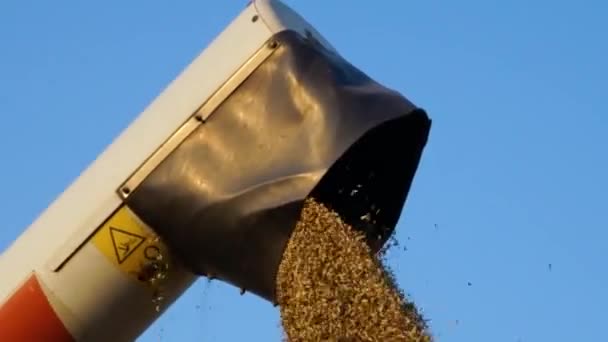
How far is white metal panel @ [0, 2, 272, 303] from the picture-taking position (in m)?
6.48

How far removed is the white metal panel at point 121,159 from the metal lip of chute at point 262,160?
0.05 m

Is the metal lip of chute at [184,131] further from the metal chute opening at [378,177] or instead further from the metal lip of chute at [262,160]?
the metal chute opening at [378,177]

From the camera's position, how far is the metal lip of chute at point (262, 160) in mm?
6199

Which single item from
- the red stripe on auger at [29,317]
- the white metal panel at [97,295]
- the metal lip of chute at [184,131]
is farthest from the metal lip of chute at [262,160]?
the red stripe on auger at [29,317]

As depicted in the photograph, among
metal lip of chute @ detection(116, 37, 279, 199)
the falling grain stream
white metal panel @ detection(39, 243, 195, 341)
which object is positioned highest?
metal lip of chute @ detection(116, 37, 279, 199)

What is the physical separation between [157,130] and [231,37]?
0.48 metres

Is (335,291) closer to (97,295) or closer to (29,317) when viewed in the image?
(97,295)

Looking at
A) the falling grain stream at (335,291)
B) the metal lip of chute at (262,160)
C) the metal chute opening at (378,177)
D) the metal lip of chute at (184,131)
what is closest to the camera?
the falling grain stream at (335,291)

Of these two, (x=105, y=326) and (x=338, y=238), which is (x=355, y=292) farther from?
(x=105, y=326)

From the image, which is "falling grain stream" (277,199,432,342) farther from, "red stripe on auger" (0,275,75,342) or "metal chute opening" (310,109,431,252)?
"red stripe on auger" (0,275,75,342)

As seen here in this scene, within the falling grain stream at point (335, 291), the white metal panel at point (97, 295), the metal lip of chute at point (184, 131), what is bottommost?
the falling grain stream at point (335, 291)

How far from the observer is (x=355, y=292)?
604 cm

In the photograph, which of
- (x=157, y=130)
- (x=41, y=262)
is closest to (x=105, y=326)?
(x=41, y=262)

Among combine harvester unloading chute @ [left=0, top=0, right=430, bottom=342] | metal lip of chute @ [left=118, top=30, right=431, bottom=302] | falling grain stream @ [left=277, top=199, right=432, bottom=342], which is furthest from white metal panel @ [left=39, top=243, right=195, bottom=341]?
falling grain stream @ [left=277, top=199, right=432, bottom=342]
